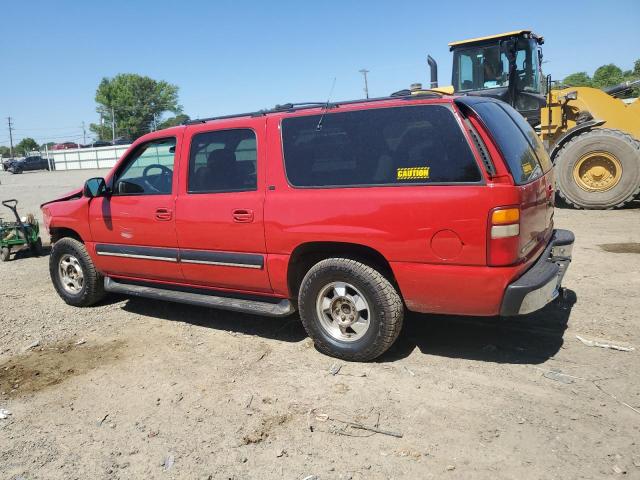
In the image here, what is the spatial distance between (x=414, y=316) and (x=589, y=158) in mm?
6652

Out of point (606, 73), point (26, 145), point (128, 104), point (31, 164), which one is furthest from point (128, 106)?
point (606, 73)

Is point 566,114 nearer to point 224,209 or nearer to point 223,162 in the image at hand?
point 223,162

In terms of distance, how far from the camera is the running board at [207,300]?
13.8ft

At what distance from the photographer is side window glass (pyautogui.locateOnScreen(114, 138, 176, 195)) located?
15.8ft

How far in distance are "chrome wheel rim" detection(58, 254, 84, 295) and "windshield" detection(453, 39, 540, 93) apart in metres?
8.38

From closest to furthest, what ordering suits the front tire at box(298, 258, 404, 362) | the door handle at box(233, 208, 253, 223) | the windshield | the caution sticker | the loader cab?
1. the caution sticker
2. the front tire at box(298, 258, 404, 362)
3. the door handle at box(233, 208, 253, 223)
4. the loader cab
5. the windshield

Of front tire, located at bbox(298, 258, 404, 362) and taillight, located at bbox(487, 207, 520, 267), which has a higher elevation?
taillight, located at bbox(487, 207, 520, 267)

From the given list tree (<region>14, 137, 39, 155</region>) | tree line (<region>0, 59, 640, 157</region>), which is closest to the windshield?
tree line (<region>0, 59, 640, 157</region>)

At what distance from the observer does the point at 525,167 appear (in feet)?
11.9

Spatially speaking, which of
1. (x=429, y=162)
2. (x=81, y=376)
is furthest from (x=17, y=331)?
(x=429, y=162)

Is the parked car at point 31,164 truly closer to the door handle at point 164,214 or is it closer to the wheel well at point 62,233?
the wheel well at point 62,233

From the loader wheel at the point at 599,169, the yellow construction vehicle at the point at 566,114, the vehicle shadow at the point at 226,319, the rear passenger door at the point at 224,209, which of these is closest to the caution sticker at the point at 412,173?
the rear passenger door at the point at 224,209

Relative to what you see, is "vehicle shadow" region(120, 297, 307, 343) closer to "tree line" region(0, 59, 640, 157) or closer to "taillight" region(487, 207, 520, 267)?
"taillight" region(487, 207, 520, 267)

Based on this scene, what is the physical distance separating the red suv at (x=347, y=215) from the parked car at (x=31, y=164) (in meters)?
51.4
